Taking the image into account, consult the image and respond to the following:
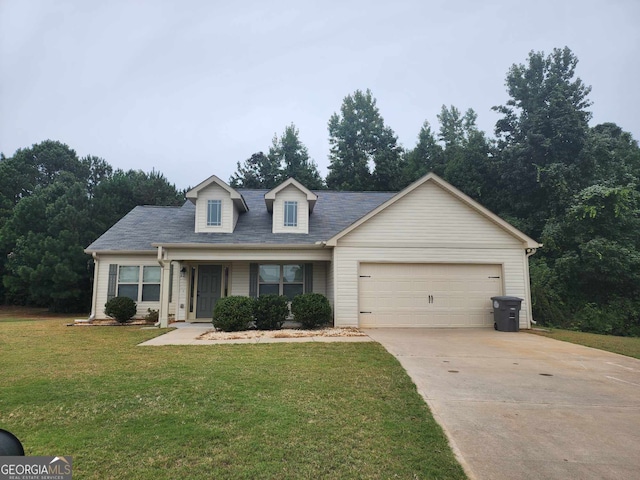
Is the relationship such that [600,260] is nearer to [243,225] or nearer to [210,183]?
[243,225]

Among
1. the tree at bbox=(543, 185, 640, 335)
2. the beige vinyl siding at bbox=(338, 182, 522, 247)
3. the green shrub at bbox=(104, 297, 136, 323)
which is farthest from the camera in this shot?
the tree at bbox=(543, 185, 640, 335)

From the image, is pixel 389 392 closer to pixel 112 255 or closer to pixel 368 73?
pixel 112 255

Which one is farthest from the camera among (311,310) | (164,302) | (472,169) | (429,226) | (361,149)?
(361,149)

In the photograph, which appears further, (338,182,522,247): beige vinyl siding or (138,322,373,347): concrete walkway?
(338,182,522,247): beige vinyl siding

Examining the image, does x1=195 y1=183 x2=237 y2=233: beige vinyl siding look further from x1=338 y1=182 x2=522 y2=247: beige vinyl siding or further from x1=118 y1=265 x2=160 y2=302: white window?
x1=338 y1=182 x2=522 y2=247: beige vinyl siding

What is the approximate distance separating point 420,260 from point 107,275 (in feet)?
38.8

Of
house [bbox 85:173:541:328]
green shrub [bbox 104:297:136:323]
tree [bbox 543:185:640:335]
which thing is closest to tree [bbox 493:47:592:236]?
tree [bbox 543:185:640:335]

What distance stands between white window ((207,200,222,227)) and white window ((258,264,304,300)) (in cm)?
252

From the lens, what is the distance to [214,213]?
14.4 m

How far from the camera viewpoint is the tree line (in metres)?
17.8

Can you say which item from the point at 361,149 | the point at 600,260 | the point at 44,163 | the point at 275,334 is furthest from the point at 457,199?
the point at 44,163

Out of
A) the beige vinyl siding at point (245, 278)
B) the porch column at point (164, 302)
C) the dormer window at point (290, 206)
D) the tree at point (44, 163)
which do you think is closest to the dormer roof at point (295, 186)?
the dormer window at point (290, 206)

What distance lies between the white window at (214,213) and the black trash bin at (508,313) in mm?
10366
